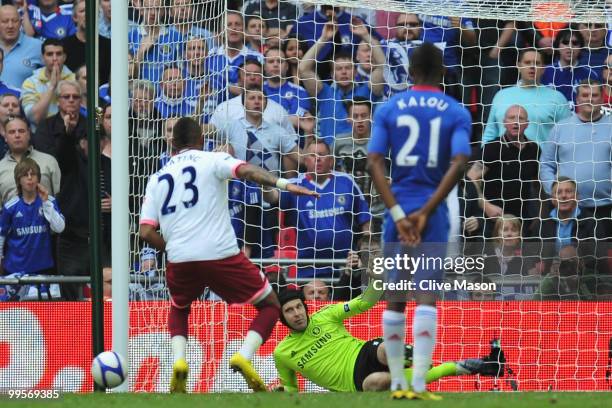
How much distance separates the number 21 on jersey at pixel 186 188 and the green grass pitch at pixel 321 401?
1347 mm

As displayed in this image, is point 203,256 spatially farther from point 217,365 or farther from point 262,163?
point 262,163

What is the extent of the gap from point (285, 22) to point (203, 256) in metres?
5.41

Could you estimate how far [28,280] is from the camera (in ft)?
36.9

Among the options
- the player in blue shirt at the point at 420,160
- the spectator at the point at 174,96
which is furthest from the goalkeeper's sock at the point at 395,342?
the spectator at the point at 174,96

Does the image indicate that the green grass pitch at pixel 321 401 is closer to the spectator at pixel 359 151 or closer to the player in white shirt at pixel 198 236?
the player in white shirt at pixel 198 236

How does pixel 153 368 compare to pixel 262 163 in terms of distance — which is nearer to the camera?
pixel 153 368

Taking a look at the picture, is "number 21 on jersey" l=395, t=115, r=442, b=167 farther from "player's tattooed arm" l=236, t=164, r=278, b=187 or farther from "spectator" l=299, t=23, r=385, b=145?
"spectator" l=299, t=23, r=385, b=145

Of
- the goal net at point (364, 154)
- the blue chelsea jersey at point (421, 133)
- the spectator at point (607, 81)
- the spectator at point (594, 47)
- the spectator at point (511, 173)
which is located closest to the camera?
the blue chelsea jersey at point (421, 133)

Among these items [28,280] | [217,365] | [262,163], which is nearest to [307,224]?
[262,163]

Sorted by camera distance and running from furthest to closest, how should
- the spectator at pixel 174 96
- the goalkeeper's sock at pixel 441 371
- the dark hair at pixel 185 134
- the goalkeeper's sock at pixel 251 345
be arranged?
the spectator at pixel 174 96, the goalkeeper's sock at pixel 441 371, the dark hair at pixel 185 134, the goalkeeper's sock at pixel 251 345

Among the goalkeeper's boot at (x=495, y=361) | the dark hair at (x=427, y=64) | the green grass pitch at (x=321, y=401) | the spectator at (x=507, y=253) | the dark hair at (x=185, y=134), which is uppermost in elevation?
the dark hair at (x=427, y=64)

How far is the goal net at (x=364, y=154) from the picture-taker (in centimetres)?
1137

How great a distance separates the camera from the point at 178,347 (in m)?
8.72

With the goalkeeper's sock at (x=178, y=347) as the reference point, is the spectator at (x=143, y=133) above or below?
above
